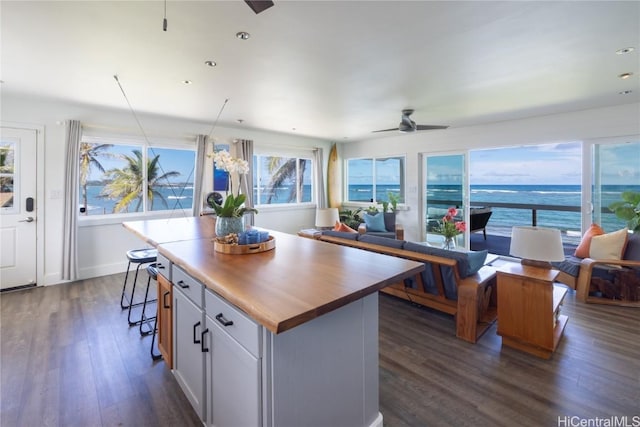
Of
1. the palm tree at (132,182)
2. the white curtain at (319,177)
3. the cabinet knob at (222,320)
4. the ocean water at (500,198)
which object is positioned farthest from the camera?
the white curtain at (319,177)

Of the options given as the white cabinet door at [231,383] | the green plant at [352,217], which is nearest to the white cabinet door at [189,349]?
the white cabinet door at [231,383]

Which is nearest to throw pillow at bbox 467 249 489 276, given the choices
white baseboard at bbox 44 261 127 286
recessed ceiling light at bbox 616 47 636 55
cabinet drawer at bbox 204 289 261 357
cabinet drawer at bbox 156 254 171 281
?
recessed ceiling light at bbox 616 47 636 55

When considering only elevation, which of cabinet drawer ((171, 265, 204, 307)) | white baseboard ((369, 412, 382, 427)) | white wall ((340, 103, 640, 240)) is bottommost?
white baseboard ((369, 412, 382, 427))

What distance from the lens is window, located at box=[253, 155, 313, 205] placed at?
636 cm

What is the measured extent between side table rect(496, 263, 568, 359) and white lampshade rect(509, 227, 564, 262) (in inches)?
5.4

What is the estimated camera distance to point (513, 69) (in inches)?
112

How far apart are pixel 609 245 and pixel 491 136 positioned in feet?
7.97

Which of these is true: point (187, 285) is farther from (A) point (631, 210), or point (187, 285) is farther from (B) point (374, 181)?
(B) point (374, 181)

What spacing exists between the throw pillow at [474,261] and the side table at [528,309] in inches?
9.3

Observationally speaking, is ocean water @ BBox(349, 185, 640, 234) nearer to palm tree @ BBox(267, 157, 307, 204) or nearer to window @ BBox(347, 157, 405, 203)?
window @ BBox(347, 157, 405, 203)

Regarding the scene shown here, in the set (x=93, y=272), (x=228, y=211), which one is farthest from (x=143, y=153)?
(x=228, y=211)

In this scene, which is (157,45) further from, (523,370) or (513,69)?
(523,370)

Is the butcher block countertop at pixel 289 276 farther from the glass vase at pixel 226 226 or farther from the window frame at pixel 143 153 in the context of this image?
the window frame at pixel 143 153

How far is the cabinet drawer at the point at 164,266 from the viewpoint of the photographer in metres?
1.96
